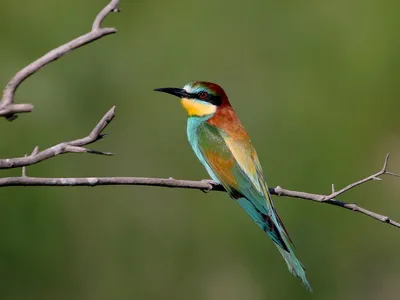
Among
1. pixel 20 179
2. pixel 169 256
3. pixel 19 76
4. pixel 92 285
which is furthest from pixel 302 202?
pixel 19 76

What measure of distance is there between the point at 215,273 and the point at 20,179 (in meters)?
2.09

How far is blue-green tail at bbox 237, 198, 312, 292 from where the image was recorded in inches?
121

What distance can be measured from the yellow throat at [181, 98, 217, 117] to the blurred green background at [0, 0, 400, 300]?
0.73 metres

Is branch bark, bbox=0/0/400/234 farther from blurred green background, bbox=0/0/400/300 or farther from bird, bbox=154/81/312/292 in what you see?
blurred green background, bbox=0/0/400/300

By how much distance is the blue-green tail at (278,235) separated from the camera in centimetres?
307

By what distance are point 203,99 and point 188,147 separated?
94cm

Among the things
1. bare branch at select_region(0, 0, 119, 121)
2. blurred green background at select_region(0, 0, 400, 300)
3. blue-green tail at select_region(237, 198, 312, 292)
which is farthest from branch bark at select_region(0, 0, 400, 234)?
blurred green background at select_region(0, 0, 400, 300)

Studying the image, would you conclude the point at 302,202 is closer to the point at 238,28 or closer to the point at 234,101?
the point at 234,101

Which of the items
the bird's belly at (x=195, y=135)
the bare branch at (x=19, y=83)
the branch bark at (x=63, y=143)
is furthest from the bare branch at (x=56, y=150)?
the bird's belly at (x=195, y=135)

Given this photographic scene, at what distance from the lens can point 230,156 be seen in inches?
137

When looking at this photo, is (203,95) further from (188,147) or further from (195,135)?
(188,147)

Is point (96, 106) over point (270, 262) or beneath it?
over

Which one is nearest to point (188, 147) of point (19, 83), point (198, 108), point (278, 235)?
point (198, 108)

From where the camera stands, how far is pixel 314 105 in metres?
4.97
